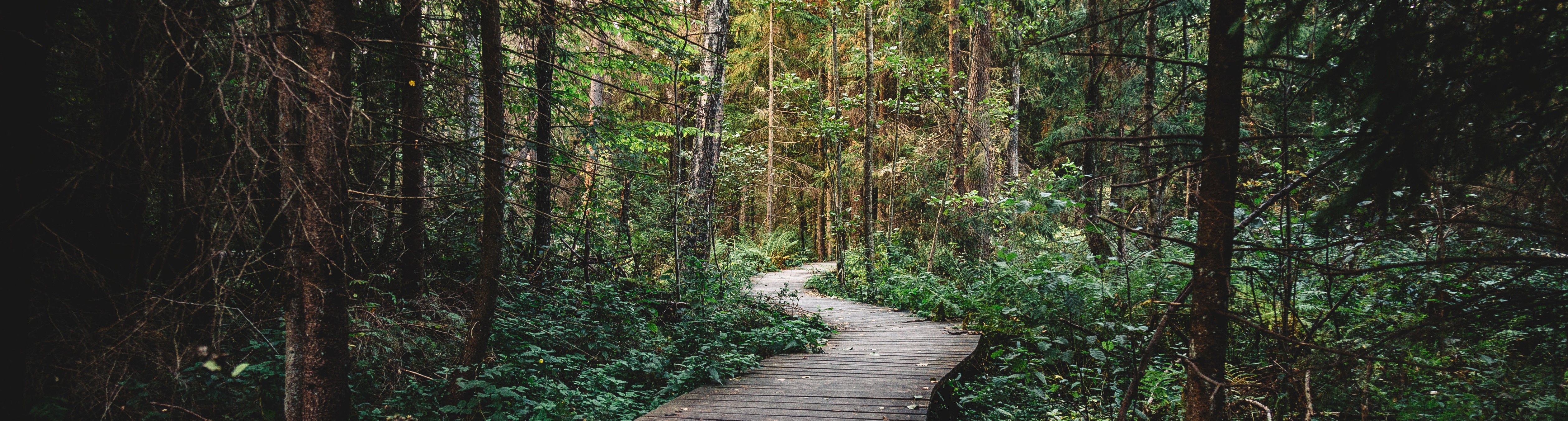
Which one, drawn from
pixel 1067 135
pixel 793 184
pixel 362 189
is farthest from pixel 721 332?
pixel 793 184

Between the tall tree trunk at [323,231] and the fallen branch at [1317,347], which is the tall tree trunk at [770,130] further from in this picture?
the fallen branch at [1317,347]

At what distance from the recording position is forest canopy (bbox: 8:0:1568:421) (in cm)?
278

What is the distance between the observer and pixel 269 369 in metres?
4.87

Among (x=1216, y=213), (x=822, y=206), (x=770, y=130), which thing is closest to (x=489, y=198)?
(x=1216, y=213)

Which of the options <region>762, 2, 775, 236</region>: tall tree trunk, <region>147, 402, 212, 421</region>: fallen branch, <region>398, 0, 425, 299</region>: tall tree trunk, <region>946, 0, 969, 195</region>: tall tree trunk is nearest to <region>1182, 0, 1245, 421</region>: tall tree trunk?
<region>398, 0, 425, 299</region>: tall tree trunk

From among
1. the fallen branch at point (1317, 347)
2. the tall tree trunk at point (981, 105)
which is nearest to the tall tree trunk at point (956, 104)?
the tall tree trunk at point (981, 105)

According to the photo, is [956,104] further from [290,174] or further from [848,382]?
[290,174]

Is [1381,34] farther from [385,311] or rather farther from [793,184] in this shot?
[793,184]

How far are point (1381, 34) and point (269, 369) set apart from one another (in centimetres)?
743

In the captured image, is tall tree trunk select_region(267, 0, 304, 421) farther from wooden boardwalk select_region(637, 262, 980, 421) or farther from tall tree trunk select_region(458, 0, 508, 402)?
wooden boardwalk select_region(637, 262, 980, 421)

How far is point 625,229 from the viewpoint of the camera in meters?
8.61

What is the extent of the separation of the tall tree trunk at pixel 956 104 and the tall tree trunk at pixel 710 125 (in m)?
5.57

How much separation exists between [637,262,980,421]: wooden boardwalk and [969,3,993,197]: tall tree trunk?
5.08 metres

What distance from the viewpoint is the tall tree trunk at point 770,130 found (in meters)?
22.8
